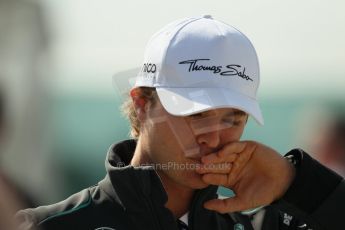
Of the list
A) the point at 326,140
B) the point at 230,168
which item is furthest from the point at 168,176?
the point at 326,140

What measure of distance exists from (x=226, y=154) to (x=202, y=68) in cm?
30

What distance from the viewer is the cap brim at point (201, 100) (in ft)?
6.74

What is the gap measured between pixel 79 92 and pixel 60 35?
19.2ft

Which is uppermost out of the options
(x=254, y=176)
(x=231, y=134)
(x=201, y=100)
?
(x=201, y=100)

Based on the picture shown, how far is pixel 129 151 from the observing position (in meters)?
2.38

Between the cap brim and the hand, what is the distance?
124mm

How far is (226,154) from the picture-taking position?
6.74ft

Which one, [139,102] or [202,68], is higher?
[202,68]

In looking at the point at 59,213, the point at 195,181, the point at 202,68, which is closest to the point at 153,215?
the point at 195,181

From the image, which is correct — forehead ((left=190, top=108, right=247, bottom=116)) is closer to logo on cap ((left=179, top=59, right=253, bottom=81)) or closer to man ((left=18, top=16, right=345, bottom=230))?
man ((left=18, top=16, right=345, bottom=230))

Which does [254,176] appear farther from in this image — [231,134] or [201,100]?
[201,100]

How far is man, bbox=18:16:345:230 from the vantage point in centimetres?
206

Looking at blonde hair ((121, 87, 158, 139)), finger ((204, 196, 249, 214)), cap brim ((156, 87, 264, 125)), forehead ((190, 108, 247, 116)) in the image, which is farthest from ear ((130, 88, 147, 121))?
finger ((204, 196, 249, 214))

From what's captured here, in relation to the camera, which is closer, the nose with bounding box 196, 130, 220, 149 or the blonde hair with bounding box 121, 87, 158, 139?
the nose with bounding box 196, 130, 220, 149
